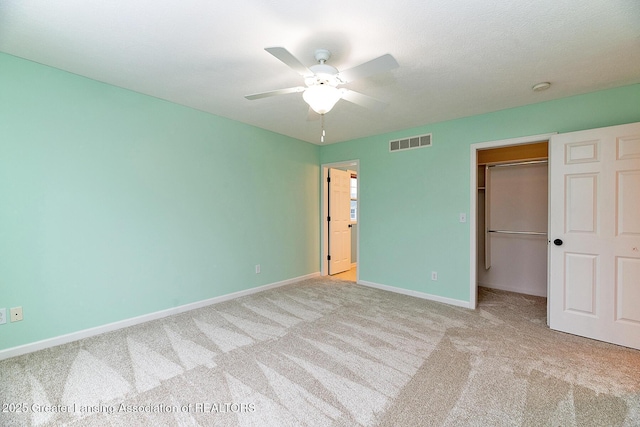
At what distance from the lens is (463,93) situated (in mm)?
2766

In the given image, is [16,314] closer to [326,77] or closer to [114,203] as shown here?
[114,203]

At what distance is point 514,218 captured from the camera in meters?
4.18

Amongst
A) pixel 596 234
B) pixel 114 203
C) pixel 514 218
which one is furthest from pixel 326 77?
pixel 514 218

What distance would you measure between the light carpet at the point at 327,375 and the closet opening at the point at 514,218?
1.33 metres

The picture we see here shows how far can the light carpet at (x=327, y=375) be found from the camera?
1602mm

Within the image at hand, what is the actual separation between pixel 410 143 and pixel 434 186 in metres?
0.73

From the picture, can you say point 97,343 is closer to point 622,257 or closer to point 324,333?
point 324,333

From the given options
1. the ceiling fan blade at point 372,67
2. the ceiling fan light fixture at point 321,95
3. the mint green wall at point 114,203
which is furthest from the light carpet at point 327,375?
the ceiling fan blade at point 372,67

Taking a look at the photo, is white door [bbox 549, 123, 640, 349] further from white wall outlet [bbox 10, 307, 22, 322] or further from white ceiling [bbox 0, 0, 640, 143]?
white wall outlet [bbox 10, 307, 22, 322]

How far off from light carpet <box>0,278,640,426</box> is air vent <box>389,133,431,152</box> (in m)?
2.33

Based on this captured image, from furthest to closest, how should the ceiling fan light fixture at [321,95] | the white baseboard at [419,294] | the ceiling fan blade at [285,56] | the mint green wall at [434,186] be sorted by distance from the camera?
1. the white baseboard at [419,294]
2. the mint green wall at [434,186]
3. the ceiling fan light fixture at [321,95]
4. the ceiling fan blade at [285,56]

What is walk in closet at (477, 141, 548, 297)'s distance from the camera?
394cm

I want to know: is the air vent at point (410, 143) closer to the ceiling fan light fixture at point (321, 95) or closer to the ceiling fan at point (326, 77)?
the ceiling fan at point (326, 77)

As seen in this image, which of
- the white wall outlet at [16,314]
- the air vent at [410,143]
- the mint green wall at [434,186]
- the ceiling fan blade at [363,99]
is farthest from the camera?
the air vent at [410,143]
